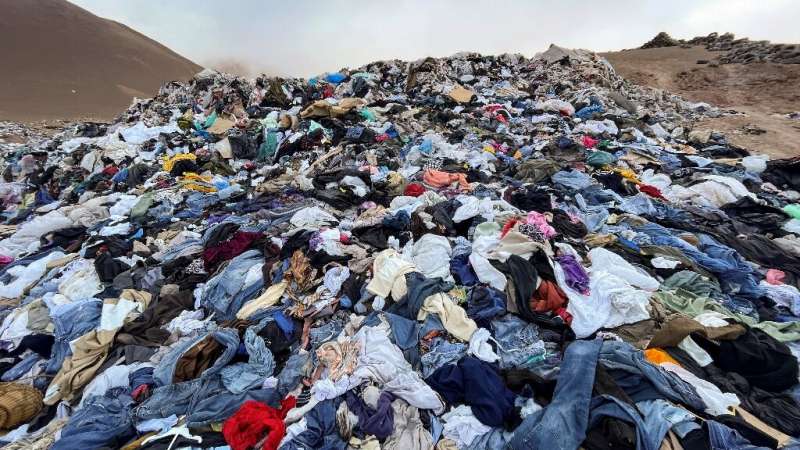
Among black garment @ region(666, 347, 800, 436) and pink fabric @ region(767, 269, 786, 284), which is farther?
pink fabric @ region(767, 269, 786, 284)

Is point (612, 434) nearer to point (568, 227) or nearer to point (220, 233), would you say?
point (568, 227)

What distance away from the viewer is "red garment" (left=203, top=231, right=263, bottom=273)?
4.33 metres

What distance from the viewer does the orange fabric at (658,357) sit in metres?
2.61

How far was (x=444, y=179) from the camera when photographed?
5930mm

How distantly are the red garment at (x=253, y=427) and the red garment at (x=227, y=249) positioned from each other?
217cm

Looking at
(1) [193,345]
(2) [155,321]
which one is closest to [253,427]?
(1) [193,345]

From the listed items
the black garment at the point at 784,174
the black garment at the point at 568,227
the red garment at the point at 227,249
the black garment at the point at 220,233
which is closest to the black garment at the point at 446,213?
the black garment at the point at 568,227

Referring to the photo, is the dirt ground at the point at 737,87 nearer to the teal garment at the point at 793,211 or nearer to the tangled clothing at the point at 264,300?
the teal garment at the point at 793,211

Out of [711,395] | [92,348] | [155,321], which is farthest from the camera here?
[155,321]

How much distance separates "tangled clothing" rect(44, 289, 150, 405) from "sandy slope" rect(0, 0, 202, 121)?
27.1 m

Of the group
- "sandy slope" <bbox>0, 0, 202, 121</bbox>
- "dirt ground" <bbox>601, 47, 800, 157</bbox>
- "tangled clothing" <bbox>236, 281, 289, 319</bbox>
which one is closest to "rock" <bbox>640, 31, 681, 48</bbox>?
"dirt ground" <bbox>601, 47, 800, 157</bbox>

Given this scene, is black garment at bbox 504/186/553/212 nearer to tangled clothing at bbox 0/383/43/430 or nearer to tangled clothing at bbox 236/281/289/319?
tangled clothing at bbox 236/281/289/319

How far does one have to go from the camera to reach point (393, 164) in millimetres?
7082

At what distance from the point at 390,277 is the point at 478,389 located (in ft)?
4.43
